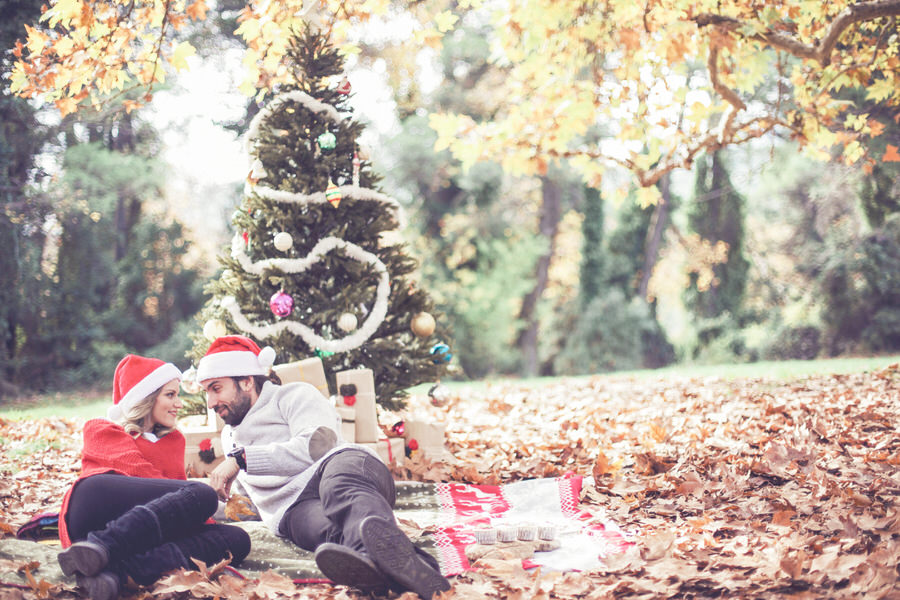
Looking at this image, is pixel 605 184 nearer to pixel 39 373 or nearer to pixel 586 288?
pixel 586 288

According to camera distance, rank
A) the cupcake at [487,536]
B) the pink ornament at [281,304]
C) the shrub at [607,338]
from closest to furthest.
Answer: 1. the cupcake at [487,536]
2. the pink ornament at [281,304]
3. the shrub at [607,338]

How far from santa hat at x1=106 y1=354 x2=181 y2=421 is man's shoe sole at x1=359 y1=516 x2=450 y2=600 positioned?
4.75ft

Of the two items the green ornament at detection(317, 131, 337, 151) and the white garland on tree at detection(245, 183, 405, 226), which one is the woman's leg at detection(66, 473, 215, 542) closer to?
the white garland on tree at detection(245, 183, 405, 226)

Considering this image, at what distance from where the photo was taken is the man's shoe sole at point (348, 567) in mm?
2689

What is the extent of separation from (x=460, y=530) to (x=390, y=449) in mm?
1441

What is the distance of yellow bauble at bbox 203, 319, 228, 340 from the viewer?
5.07 m

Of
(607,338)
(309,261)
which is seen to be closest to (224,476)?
(309,261)

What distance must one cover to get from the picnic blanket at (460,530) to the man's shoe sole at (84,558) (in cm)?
32

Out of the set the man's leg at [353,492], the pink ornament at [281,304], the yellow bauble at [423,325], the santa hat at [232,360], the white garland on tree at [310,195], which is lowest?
the man's leg at [353,492]

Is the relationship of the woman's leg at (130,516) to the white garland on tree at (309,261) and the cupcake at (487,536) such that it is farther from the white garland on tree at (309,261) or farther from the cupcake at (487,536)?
the white garland on tree at (309,261)

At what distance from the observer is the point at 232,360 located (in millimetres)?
3836

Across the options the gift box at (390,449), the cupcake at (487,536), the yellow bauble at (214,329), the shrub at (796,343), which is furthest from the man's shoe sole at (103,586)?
the shrub at (796,343)

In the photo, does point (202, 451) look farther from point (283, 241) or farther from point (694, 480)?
point (694, 480)

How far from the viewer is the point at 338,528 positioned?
3031mm
